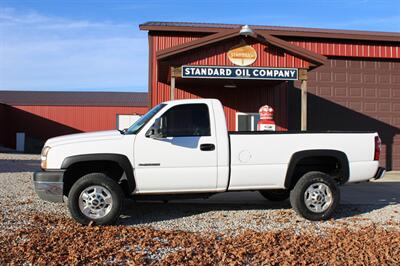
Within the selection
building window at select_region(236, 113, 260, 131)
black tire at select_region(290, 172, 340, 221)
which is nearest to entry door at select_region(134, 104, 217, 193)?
black tire at select_region(290, 172, 340, 221)

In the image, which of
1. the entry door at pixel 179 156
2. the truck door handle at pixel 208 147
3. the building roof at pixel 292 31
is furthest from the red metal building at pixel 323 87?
the truck door handle at pixel 208 147

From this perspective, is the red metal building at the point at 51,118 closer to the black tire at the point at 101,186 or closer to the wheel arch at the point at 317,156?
the black tire at the point at 101,186

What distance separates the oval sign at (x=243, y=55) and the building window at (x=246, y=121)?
3.51m

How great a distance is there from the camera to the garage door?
54.1 feet

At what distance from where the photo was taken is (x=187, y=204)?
898cm

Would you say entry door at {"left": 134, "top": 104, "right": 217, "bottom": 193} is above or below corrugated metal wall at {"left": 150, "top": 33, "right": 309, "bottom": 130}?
below

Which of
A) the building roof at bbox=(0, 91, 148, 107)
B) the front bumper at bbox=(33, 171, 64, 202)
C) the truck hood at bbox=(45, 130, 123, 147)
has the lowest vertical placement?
the front bumper at bbox=(33, 171, 64, 202)

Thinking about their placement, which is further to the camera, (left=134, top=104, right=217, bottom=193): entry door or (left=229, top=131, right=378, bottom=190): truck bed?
(left=229, top=131, right=378, bottom=190): truck bed

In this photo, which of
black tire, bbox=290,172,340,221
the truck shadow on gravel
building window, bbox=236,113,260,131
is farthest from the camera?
building window, bbox=236,113,260,131

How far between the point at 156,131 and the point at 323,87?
35.3ft

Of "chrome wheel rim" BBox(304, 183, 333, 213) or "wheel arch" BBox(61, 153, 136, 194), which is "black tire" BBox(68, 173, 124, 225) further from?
"chrome wheel rim" BBox(304, 183, 333, 213)

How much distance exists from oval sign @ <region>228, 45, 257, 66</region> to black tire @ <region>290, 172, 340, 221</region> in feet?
17.3

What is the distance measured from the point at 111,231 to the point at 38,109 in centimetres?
3032

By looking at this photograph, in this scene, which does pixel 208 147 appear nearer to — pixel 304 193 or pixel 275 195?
pixel 304 193
